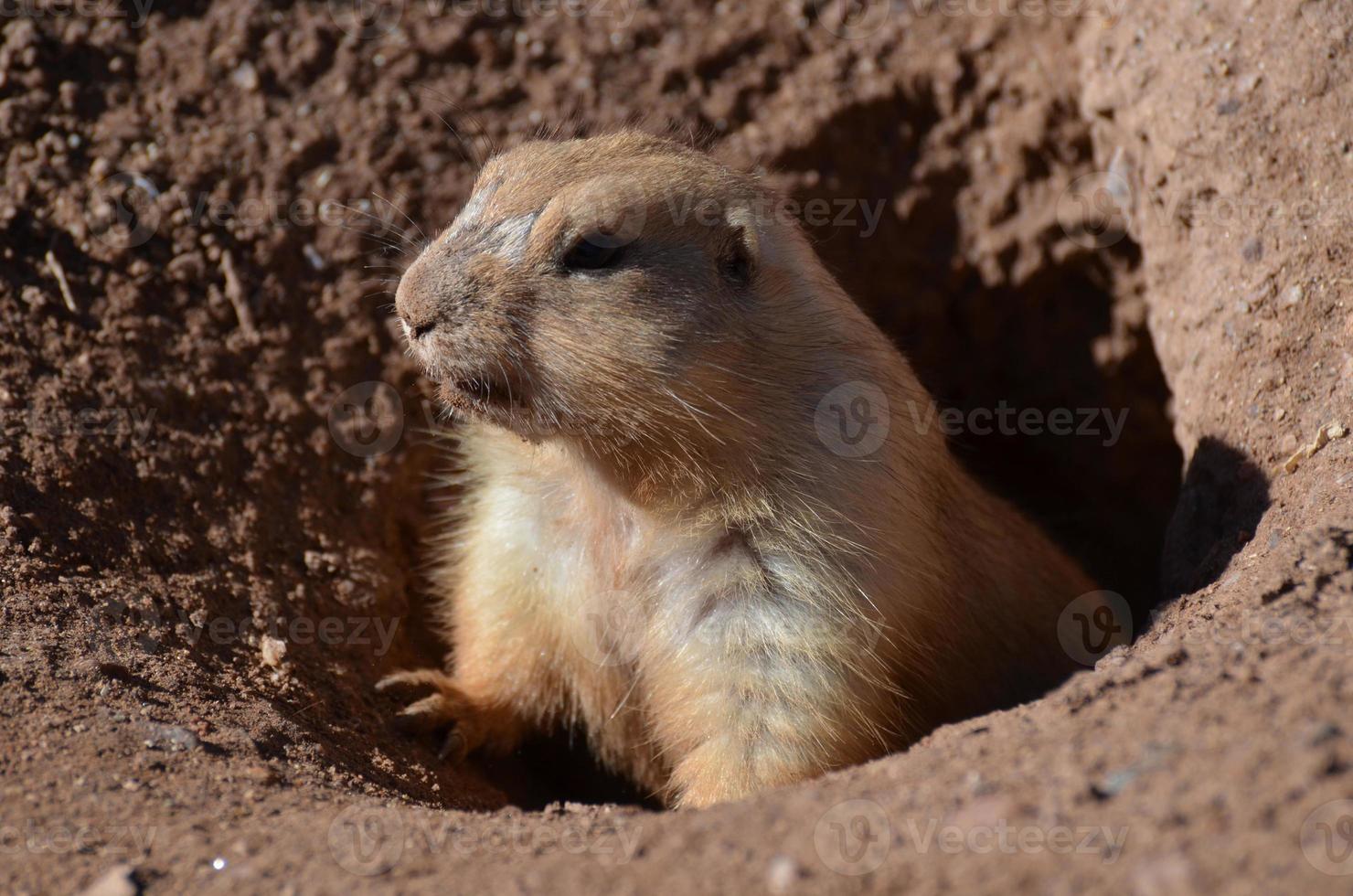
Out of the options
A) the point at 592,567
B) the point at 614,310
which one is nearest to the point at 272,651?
the point at 592,567

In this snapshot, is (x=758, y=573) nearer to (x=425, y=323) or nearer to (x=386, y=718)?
(x=425, y=323)

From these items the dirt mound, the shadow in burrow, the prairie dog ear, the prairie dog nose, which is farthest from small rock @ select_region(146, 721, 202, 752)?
the shadow in burrow

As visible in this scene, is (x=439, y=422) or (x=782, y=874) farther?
(x=439, y=422)

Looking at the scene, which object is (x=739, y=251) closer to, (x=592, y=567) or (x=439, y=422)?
(x=592, y=567)

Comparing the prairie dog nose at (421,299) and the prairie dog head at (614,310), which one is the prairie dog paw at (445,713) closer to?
the prairie dog head at (614,310)

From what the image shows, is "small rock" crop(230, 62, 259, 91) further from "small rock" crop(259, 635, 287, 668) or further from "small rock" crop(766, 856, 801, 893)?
"small rock" crop(766, 856, 801, 893)

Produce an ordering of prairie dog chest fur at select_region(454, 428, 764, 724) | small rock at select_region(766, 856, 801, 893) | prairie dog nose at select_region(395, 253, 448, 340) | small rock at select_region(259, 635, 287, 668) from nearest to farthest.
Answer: small rock at select_region(766, 856, 801, 893) < prairie dog nose at select_region(395, 253, 448, 340) < prairie dog chest fur at select_region(454, 428, 764, 724) < small rock at select_region(259, 635, 287, 668)

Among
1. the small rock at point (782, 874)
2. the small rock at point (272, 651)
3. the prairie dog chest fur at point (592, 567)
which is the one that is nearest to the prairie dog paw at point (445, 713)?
the prairie dog chest fur at point (592, 567)
